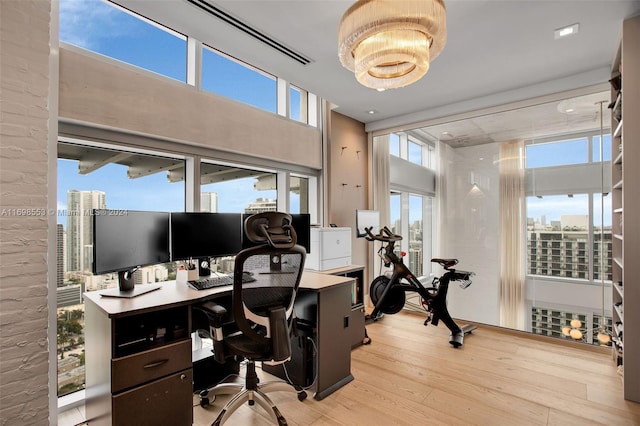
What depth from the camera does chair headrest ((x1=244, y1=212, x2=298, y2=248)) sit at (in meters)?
1.95

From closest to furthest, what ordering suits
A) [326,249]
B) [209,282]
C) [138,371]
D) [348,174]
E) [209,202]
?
[138,371], [209,282], [209,202], [326,249], [348,174]

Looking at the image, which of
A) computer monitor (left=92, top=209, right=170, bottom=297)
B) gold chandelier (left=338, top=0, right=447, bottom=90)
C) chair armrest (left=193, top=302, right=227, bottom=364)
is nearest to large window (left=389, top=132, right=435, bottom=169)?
gold chandelier (left=338, top=0, right=447, bottom=90)

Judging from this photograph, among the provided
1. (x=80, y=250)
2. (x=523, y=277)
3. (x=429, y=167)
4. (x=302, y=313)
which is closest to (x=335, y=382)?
(x=302, y=313)

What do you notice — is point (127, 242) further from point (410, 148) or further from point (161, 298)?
point (410, 148)

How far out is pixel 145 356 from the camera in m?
1.89

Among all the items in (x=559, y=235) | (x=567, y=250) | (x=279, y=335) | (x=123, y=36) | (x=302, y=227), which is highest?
(x=123, y=36)

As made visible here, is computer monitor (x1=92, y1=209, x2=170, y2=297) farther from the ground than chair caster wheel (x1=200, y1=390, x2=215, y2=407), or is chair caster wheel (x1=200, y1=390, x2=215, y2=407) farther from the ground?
computer monitor (x1=92, y1=209, x2=170, y2=297)

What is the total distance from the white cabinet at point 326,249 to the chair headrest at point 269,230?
1.44 metres

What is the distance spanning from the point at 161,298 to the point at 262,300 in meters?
0.67

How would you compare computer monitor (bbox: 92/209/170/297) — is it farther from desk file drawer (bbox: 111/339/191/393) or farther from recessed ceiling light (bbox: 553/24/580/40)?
recessed ceiling light (bbox: 553/24/580/40)

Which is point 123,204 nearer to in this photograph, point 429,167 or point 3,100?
point 3,100

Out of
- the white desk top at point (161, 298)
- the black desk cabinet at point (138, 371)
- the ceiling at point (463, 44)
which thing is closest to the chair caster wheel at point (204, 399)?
the black desk cabinet at point (138, 371)

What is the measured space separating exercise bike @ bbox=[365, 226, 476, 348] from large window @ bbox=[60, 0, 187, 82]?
2.79 m

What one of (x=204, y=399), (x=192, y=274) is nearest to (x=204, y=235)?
(x=192, y=274)
